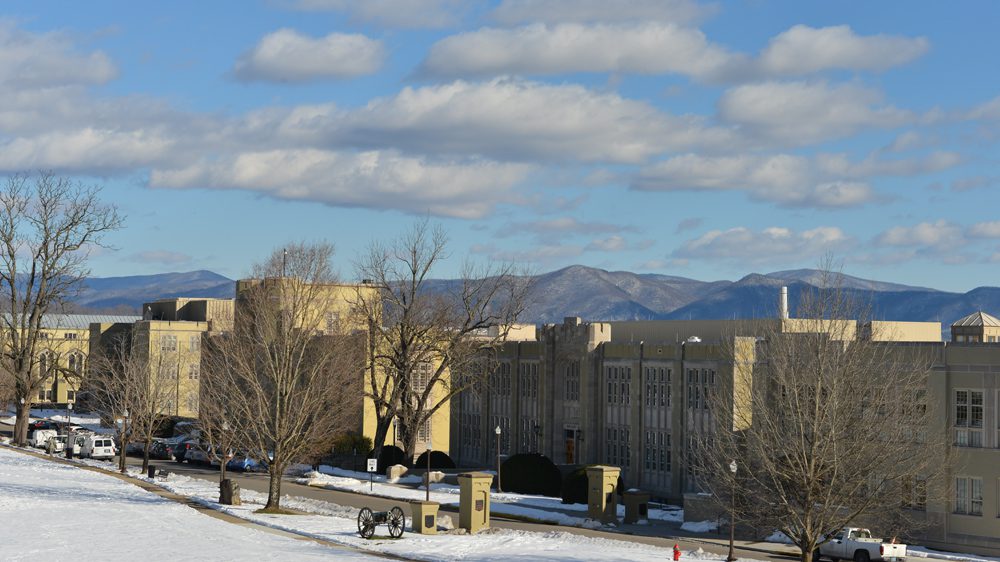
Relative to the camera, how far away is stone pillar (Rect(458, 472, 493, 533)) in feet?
155

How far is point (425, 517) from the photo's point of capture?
4628 centimetres

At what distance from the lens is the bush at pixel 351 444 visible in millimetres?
84562

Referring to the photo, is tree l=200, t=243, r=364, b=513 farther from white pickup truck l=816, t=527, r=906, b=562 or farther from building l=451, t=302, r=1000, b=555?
white pickup truck l=816, t=527, r=906, b=562

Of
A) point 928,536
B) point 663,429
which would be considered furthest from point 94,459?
point 928,536

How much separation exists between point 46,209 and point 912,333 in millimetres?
64291

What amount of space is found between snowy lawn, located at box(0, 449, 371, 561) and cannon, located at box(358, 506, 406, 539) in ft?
8.31

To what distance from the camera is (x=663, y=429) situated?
216ft

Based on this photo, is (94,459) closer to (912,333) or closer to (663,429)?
(663,429)

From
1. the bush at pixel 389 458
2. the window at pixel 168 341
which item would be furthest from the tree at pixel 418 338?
the window at pixel 168 341

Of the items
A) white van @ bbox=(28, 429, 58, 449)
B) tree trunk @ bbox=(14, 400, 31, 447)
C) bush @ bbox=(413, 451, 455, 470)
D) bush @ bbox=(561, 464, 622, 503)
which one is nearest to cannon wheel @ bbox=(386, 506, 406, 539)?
bush @ bbox=(561, 464, 622, 503)

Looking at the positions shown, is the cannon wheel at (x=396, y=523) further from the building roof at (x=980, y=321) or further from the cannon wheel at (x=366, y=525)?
the building roof at (x=980, y=321)

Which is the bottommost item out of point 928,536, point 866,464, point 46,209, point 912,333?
point 928,536

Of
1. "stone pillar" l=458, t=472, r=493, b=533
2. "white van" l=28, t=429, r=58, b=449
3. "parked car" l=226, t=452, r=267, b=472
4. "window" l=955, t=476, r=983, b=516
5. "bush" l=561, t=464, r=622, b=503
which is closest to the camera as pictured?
"stone pillar" l=458, t=472, r=493, b=533

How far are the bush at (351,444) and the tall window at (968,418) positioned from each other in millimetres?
45811
